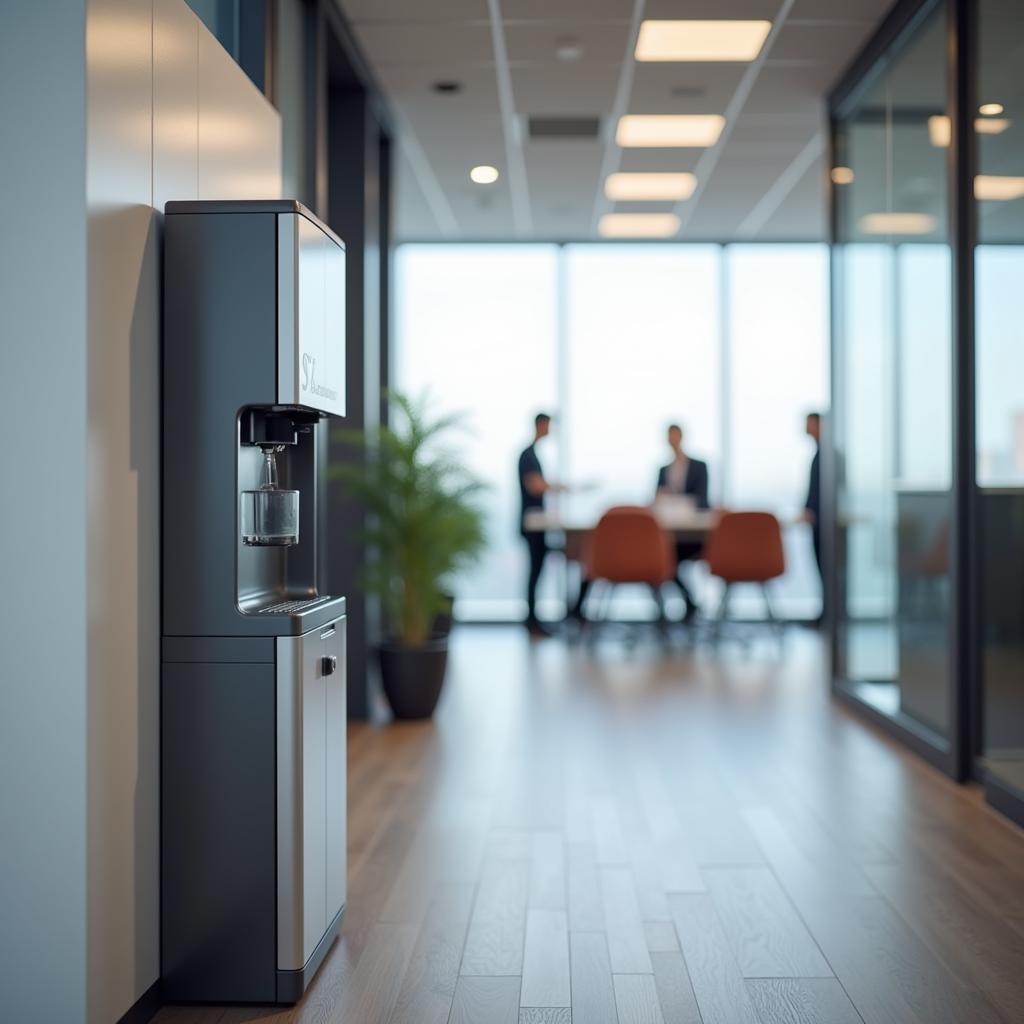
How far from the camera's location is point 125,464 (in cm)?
231

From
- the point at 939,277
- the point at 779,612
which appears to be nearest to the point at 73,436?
the point at 939,277

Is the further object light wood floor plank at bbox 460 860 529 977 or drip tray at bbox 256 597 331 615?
light wood floor plank at bbox 460 860 529 977

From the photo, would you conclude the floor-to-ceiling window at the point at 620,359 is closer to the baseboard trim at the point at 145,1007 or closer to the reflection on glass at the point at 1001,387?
the reflection on glass at the point at 1001,387

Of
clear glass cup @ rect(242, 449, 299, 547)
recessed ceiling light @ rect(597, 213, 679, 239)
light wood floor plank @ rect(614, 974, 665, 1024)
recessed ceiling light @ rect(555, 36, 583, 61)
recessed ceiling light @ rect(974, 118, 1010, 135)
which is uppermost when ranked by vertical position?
recessed ceiling light @ rect(597, 213, 679, 239)

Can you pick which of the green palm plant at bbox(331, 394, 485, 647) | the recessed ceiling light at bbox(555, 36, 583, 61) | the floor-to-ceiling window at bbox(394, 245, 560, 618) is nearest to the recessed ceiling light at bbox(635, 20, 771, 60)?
the recessed ceiling light at bbox(555, 36, 583, 61)

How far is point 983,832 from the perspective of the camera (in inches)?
148

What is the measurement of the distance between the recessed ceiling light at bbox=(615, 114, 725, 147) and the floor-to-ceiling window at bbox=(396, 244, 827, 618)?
2.99 m

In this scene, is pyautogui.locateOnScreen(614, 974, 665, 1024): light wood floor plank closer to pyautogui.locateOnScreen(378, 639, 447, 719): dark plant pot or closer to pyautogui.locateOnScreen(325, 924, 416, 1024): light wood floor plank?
pyautogui.locateOnScreen(325, 924, 416, 1024): light wood floor plank

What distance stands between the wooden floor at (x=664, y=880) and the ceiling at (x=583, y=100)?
3183mm

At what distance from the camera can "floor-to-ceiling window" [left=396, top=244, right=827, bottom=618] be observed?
10.1 m

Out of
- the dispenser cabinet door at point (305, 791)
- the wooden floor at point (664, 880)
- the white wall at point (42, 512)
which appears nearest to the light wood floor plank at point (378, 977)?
the wooden floor at point (664, 880)

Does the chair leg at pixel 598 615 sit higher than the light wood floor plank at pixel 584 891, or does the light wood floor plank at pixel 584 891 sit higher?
the chair leg at pixel 598 615

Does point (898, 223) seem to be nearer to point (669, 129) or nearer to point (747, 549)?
point (669, 129)

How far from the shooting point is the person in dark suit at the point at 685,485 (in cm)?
923
